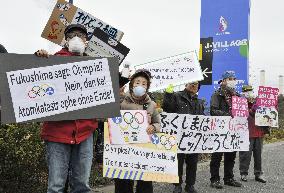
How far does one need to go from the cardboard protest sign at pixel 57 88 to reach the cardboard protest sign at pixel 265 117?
15.4 feet

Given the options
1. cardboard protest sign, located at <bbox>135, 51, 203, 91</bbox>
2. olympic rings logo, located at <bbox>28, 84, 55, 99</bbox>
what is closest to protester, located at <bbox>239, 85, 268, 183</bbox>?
cardboard protest sign, located at <bbox>135, 51, 203, 91</bbox>

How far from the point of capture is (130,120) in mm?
5309

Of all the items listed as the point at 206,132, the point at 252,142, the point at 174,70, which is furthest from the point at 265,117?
the point at 174,70

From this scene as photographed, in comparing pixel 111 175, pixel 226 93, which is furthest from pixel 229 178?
pixel 111 175

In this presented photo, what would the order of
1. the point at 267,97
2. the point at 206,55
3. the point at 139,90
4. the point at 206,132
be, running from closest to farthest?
1. the point at 139,90
2. the point at 206,132
3. the point at 267,97
4. the point at 206,55

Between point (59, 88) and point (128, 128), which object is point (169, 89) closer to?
point (128, 128)

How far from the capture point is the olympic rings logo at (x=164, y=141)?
5.60 metres

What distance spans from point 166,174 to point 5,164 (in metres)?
1.90

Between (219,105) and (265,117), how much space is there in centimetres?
132

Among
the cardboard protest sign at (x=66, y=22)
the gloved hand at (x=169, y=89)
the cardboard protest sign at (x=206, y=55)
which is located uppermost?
the cardboard protest sign at (x=206, y=55)

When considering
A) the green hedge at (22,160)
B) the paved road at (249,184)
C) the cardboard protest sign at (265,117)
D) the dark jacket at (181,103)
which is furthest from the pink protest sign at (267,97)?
the green hedge at (22,160)

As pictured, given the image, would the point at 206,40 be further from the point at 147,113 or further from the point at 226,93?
the point at 147,113

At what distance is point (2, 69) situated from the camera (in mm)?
4070

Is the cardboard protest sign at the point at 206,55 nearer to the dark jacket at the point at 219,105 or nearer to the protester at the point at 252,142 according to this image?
the protester at the point at 252,142
